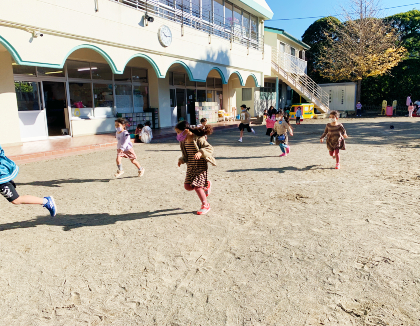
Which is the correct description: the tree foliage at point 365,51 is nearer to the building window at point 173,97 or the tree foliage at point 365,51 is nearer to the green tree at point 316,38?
the green tree at point 316,38

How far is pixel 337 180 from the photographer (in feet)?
22.5

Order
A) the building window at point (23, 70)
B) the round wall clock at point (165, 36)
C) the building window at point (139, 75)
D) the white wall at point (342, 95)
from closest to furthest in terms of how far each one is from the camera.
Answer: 1. the building window at point (23, 70)
2. the round wall clock at point (165, 36)
3. the building window at point (139, 75)
4. the white wall at point (342, 95)

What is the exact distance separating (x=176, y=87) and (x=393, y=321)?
1812 centimetres

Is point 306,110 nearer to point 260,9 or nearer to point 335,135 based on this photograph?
point 260,9

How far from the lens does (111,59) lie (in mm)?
12664

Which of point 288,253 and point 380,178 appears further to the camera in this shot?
point 380,178

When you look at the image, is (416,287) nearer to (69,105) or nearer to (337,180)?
(337,180)

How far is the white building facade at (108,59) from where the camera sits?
10398 millimetres

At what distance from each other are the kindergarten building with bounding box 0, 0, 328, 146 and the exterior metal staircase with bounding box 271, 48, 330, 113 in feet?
13.4

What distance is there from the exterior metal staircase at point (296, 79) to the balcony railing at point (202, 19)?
3339 mm

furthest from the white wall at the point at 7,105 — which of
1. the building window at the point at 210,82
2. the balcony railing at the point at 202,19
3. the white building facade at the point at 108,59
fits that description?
the building window at the point at 210,82

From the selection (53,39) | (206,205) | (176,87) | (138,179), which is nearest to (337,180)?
(206,205)

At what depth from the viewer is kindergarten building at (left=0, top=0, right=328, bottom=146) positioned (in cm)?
1044

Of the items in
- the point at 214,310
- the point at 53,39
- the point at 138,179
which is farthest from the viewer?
the point at 53,39
